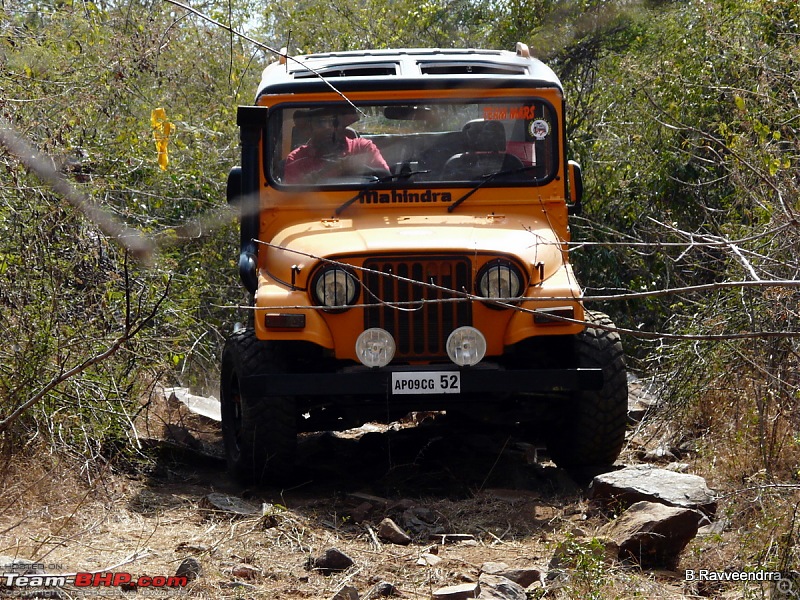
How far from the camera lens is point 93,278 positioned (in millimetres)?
6480

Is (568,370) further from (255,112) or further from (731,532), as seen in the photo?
(255,112)

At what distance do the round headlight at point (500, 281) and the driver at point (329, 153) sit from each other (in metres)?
1.08

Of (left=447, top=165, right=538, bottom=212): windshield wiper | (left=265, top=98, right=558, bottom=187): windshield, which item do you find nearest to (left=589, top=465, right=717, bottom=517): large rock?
(left=447, top=165, right=538, bottom=212): windshield wiper

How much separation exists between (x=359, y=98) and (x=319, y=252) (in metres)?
1.05

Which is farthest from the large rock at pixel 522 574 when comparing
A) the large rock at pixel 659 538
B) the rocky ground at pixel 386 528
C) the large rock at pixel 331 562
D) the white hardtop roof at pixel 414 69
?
the white hardtop roof at pixel 414 69

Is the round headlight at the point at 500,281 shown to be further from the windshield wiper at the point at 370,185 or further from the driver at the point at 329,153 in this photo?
the driver at the point at 329,153

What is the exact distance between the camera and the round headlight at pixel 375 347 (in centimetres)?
556

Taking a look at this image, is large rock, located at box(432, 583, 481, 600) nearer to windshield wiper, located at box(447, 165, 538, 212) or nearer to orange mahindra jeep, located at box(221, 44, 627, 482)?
orange mahindra jeep, located at box(221, 44, 627, 482)

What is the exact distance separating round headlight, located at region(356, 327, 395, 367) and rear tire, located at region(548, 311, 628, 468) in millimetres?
950

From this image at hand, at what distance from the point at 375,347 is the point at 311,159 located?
4.46 feet

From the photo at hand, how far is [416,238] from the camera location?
19.1 feet

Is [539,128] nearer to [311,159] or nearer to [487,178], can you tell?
[487,178]

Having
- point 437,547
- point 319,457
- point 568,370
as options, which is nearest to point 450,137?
point 568,370
